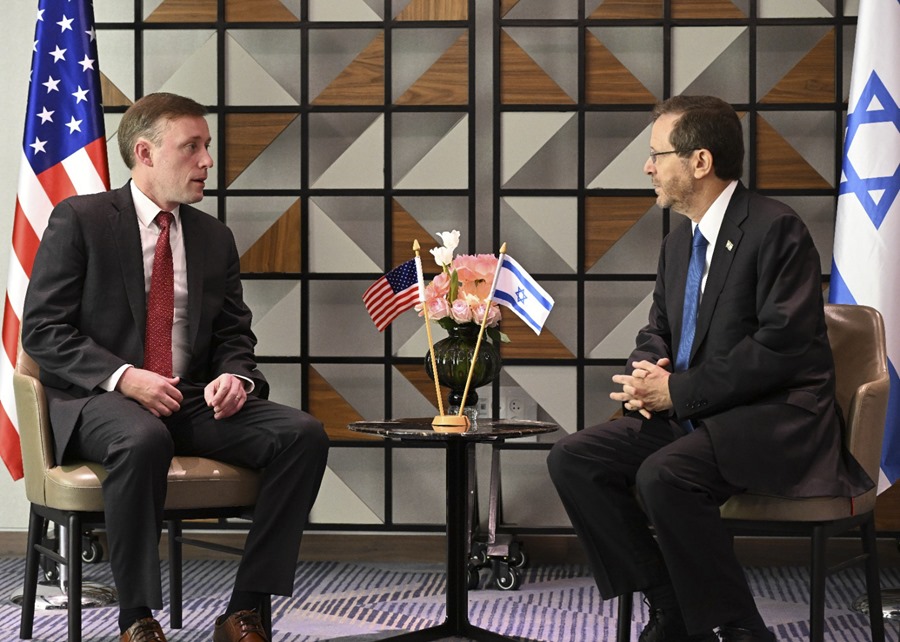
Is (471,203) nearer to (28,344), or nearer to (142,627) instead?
(28,344)

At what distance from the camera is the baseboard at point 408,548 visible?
455 cm

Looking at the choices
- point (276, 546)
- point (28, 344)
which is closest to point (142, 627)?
point (276, 546)

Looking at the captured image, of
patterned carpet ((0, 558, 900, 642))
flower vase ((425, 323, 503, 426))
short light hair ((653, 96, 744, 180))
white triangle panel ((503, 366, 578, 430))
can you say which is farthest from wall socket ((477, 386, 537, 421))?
short light hair ((653, 96, 744, 180))

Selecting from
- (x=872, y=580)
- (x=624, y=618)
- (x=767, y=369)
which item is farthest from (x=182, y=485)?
(x=872, y=580)

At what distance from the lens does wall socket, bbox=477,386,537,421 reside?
459cm

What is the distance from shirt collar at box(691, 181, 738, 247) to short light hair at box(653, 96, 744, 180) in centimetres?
5

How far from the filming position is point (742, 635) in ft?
9.14

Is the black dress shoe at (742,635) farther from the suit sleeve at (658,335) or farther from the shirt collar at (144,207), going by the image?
the shirt collar at (144,207)

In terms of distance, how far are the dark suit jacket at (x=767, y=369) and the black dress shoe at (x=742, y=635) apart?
1.15ft

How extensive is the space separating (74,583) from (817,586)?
6.22 ft

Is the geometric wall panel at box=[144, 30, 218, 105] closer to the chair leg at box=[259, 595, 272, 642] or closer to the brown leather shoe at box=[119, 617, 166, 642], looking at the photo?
the chair leg at box=[259, 595, 272, 642]

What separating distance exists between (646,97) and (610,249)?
62cm

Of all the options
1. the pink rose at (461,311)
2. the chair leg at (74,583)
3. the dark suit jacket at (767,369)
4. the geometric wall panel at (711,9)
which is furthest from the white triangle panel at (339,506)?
the geometric wall panel at (711,9)

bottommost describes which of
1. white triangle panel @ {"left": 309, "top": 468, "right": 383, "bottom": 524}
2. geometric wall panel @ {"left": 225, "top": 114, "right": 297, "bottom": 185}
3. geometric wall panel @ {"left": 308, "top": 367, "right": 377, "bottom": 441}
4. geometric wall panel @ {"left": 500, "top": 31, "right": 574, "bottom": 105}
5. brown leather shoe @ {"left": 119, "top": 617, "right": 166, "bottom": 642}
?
white triangle panel @ {"left": 309, "top": 468, "right": 383, "bottom": 524}
